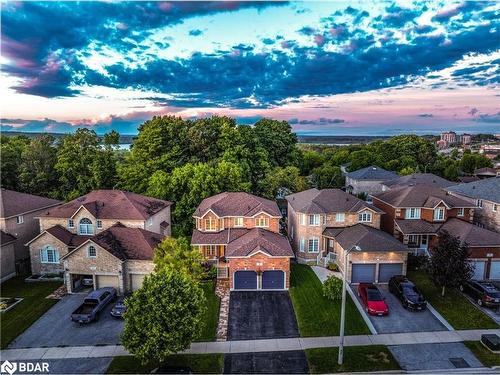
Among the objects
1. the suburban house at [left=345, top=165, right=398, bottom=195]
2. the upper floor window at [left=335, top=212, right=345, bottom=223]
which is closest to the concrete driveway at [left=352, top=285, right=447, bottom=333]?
the upper floor window at [left=335, top=212, right=345, bottom=223]

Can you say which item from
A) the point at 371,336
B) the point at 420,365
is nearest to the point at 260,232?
the point at 371,336

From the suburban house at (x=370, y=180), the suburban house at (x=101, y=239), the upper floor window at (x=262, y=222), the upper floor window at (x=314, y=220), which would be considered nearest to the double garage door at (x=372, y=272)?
the upper floor window at (x=314, y=220)

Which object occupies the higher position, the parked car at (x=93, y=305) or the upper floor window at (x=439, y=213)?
the upper floor window at (x=439, y=213)

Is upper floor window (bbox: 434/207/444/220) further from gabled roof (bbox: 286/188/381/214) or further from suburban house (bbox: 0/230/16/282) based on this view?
suburban house (bbox: 0/230/16/282)

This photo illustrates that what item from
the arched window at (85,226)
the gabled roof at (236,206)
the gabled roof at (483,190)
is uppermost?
the gabled roof at (483,190)

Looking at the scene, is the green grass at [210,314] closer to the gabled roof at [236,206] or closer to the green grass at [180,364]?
the green grass at [180,364]

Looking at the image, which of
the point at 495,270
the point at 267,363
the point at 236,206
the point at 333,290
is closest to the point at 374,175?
the point at 495,270

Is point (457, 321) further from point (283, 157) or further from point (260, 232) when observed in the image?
point (283, 157)

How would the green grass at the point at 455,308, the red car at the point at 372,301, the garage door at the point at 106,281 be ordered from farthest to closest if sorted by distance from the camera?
1. the garage door at the point at 106,281
2. the red car at the point at 372,301
3. the green grass at the point at 455,308
